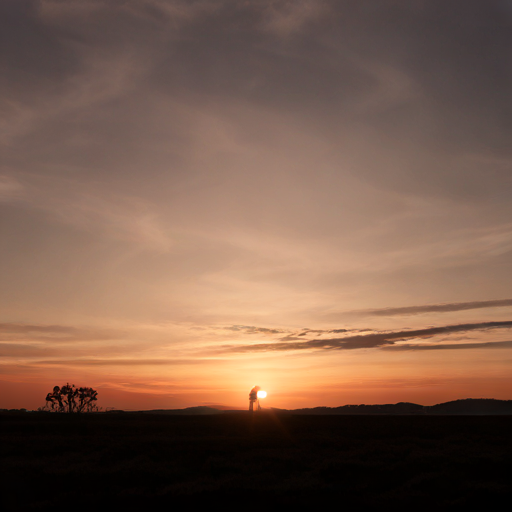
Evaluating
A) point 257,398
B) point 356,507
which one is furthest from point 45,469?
point 257,398

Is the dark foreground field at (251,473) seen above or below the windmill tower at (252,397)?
above

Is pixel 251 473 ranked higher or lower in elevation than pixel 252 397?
higher

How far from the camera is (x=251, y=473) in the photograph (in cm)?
2497

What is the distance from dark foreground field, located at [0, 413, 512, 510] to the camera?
1873 centimetres

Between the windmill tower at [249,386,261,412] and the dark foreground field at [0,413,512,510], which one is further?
the windmill tower at [249,386,261,412]

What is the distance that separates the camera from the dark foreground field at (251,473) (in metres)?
18.7

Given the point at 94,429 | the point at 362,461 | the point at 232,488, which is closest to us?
the point at 232,488

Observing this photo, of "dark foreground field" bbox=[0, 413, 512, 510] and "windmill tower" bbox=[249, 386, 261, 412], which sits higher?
"dark foreground field" bbox=[0, 413, 512, 510]

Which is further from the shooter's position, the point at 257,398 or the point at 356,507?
the point at 257,398

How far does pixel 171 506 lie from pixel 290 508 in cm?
475

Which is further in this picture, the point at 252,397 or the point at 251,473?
the point at 252,397

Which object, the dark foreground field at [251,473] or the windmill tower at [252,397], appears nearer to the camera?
the dark foreground field at [251,473]

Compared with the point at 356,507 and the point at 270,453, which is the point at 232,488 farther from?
the point at 270,453

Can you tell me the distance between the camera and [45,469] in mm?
24656
